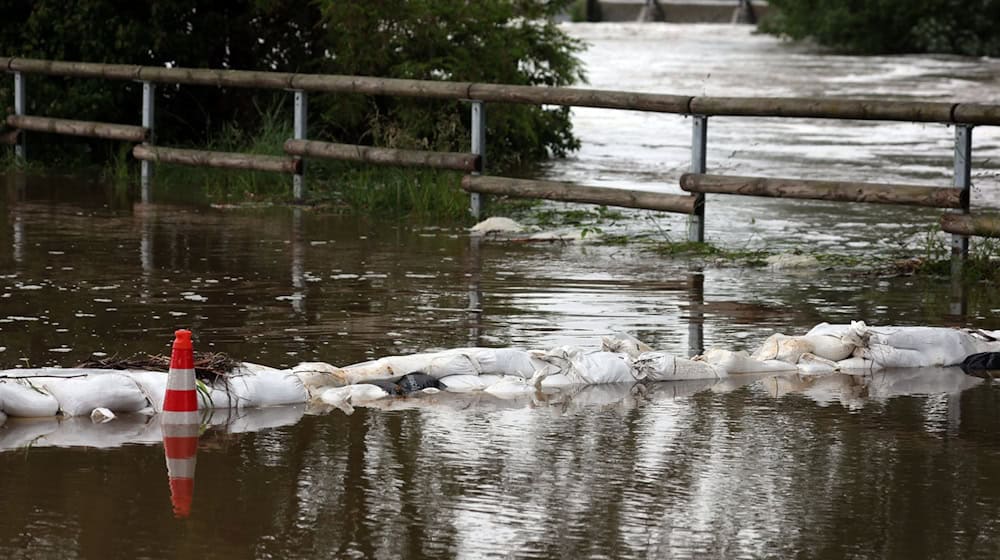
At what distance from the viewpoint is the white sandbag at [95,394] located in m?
7.45

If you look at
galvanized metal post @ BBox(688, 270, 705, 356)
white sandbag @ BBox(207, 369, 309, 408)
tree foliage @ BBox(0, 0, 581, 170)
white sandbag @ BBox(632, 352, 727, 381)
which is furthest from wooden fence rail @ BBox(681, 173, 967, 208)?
white sandbag @ BBox(207, 369, 309, 408)

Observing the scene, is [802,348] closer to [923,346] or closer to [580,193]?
[923,346]

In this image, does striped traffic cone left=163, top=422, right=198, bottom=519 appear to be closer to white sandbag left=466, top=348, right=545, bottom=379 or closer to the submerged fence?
white sandbag left=466, top=348, right=545, bottom=379

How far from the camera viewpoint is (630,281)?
11.6 meters

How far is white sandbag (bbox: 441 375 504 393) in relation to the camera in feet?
26.8

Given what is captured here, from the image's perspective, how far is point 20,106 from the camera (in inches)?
744

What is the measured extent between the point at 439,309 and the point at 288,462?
372 cm

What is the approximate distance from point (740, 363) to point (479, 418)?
1.62 meters

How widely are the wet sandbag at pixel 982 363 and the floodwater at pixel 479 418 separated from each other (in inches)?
6.4

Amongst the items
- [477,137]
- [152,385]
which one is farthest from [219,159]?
[152,385]

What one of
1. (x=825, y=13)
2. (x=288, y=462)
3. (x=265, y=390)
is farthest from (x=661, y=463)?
(x=825, y=13)

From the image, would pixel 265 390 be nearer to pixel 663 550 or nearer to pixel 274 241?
pixel 663 550

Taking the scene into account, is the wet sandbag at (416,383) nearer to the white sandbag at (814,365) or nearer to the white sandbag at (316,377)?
the white sandbag at (316,377)

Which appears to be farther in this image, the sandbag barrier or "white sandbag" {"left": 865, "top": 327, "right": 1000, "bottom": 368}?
"white sandbag" {"left": 865, "top": 327, "right": 1000, "bottom": 368}
